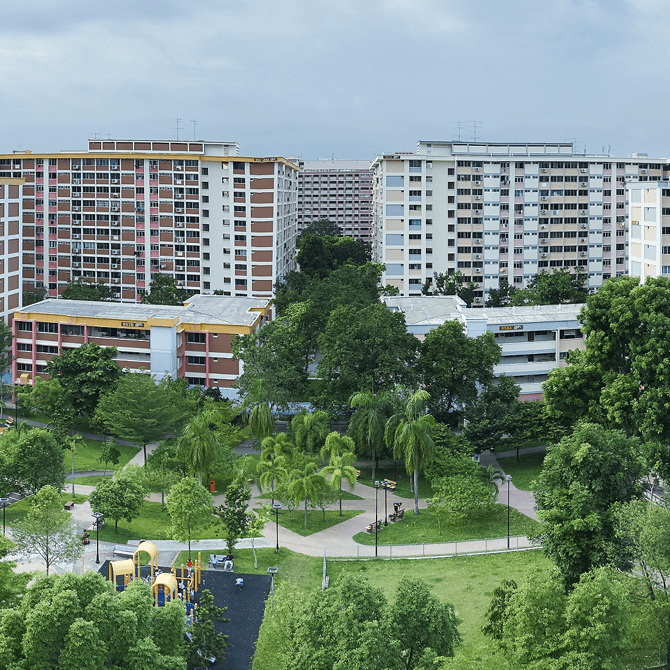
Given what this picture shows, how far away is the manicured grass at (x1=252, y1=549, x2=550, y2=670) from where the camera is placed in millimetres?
36219

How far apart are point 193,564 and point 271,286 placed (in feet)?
182

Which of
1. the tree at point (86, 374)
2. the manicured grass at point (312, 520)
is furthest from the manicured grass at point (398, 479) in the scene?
the tree at point (86, 374)

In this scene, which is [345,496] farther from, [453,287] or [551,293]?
[453,287]

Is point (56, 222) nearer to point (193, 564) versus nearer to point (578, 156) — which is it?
point (578, 156)

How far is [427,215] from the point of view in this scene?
100m

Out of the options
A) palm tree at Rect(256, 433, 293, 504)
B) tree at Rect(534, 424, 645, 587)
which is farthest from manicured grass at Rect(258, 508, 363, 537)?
tree at Rect(534, 424, 645, 587)

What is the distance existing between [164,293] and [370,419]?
4388cm

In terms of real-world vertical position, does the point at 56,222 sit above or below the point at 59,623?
above

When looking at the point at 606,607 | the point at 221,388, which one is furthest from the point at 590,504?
the point at 221,388

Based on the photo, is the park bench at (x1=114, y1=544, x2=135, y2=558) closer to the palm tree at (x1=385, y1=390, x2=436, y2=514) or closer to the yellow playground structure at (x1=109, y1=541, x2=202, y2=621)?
the yellow playground structure at (x1=109, y1=541, x2=202, y2=621)

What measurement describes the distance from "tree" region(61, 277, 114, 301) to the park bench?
50.5m

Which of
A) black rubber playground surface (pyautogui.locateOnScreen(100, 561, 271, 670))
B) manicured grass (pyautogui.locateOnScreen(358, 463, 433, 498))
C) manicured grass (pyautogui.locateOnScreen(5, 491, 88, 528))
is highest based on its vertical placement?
Answer: manicured grass (pyautogui.locateOnScreen(358, 463, 433, 498))

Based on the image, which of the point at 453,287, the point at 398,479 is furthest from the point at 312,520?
the point at 453,287

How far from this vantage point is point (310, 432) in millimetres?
52406
